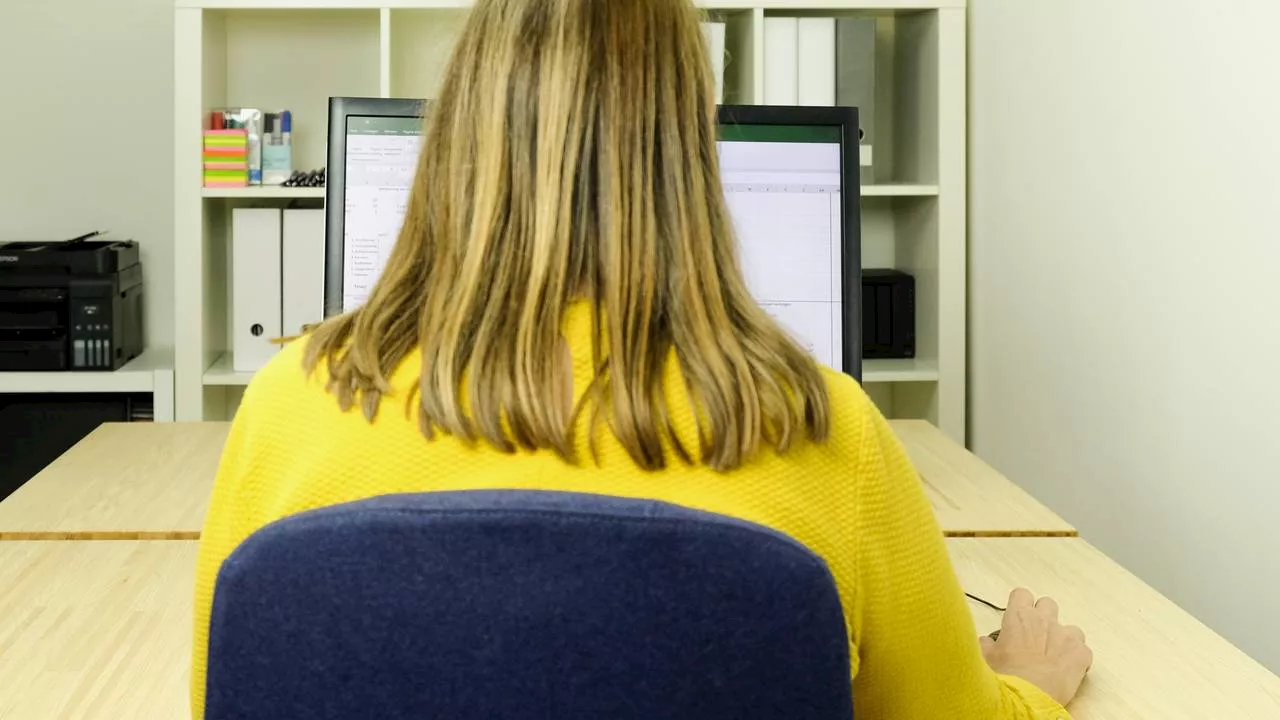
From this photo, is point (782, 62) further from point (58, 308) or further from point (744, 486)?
point (744, 486)

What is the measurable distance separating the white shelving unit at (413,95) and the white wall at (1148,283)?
162mm

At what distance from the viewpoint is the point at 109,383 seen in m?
3.15

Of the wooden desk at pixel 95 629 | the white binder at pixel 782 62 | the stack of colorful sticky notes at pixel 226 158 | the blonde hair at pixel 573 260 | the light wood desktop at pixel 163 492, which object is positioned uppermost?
the white binder at pixel 782 62

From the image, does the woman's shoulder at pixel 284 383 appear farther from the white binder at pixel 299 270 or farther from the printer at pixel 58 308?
the printer at pixel 58 308

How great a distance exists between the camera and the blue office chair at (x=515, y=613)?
0.61m

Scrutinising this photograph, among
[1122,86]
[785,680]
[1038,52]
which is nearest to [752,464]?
[785,680]

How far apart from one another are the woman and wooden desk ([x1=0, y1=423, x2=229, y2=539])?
2.49 ft

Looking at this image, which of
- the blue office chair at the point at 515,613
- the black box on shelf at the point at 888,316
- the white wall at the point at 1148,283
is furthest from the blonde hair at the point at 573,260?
the black box on shelf at the point at 888,316

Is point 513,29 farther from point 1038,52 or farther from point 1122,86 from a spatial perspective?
point 1038,52

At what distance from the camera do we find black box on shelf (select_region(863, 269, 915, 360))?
3.11 metres

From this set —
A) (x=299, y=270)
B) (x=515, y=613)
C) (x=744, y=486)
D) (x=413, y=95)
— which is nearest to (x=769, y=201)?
(x=744, y=486)

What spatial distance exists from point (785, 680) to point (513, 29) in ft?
1.61

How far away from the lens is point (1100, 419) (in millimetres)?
2287

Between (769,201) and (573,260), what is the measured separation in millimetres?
945
